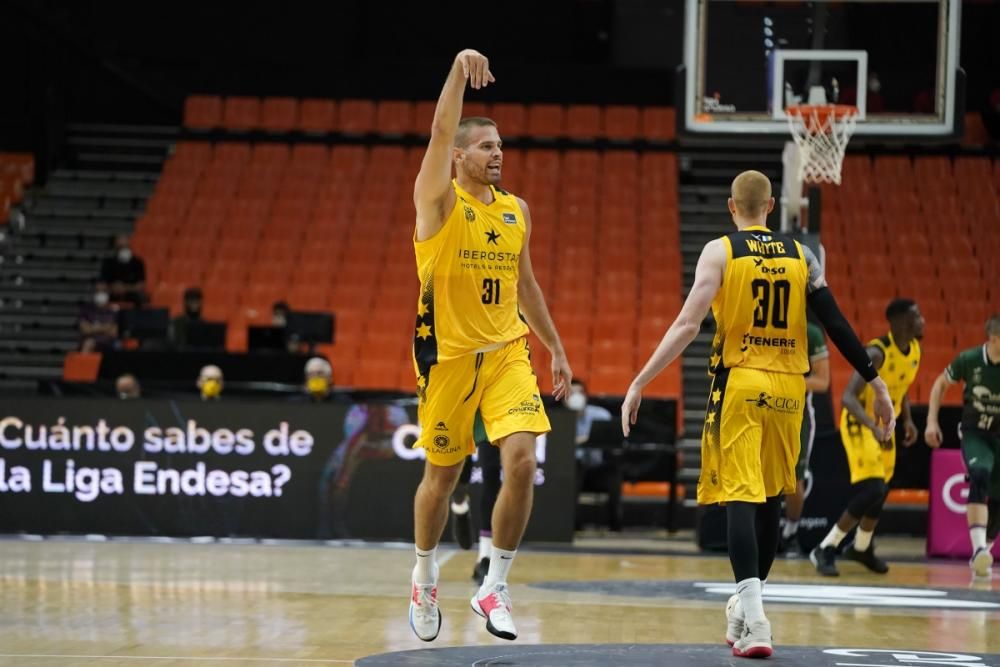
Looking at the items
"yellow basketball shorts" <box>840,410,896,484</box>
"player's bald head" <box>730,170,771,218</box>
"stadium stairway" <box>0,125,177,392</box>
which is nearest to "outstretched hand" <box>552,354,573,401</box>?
"player's bald head" <box>730,170,771,218</box>

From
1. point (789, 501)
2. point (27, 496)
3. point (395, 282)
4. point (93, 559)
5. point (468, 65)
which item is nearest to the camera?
point (468, 65)

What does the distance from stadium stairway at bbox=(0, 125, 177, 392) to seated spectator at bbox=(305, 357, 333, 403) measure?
601cm

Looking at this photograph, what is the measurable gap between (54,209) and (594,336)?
29.0 feet

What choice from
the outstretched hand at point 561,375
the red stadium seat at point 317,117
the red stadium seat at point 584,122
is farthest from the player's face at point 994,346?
the red stadium seat at point 317,117

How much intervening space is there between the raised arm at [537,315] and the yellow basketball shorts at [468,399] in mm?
190

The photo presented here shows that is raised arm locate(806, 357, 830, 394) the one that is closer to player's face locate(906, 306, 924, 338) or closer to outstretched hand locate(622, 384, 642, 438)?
player's face locate(906, 306, 924, 338)

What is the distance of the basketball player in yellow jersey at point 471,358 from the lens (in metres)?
6.02

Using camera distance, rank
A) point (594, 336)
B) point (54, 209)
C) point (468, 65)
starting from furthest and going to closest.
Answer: point (54, 209) < point (594, 336) < point (468, 65)

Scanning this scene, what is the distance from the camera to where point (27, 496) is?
12289 mm

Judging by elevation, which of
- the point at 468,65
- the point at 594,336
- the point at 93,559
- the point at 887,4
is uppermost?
the point at 887,4

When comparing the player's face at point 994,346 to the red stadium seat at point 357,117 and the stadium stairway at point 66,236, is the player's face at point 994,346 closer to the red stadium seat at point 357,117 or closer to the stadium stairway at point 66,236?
the stadium stairway at point 66,236

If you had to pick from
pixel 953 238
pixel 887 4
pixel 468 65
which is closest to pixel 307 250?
pixel 953 238

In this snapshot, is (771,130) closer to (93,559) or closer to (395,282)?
(93,559)

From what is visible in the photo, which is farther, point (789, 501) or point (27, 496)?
point (27, 496)
